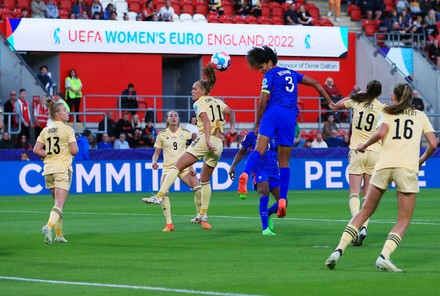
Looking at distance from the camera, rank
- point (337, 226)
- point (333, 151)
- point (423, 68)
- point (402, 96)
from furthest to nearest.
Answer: point (423, 68) < point (333, 151) < point (337, 226) < point (402, 96)

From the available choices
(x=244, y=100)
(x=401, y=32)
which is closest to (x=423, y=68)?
(x=401, y=32)

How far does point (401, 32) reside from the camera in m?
43.1

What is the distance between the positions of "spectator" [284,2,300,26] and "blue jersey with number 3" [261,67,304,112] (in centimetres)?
2536

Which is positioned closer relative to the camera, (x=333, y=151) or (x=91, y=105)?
(x=333, y=151)

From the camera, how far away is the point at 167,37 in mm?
38000

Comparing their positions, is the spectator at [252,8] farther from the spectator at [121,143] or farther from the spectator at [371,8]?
the spectator at [121,143]

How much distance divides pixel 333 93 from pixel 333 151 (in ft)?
15.7

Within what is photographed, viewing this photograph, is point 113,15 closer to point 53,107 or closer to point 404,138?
point 53,107

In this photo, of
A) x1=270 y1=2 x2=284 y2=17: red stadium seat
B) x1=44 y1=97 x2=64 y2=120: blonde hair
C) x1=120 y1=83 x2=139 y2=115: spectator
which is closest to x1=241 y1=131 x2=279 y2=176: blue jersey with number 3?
x1=44 y1=97 x2=64 y2=120: blonde hair

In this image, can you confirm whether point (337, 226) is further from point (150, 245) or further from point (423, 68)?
point (423, 68)

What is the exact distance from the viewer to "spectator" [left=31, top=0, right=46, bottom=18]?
3591 centimetres

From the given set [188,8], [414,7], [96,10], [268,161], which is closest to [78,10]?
[96,10]

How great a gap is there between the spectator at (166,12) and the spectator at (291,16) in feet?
15.6

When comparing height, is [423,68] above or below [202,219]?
above
